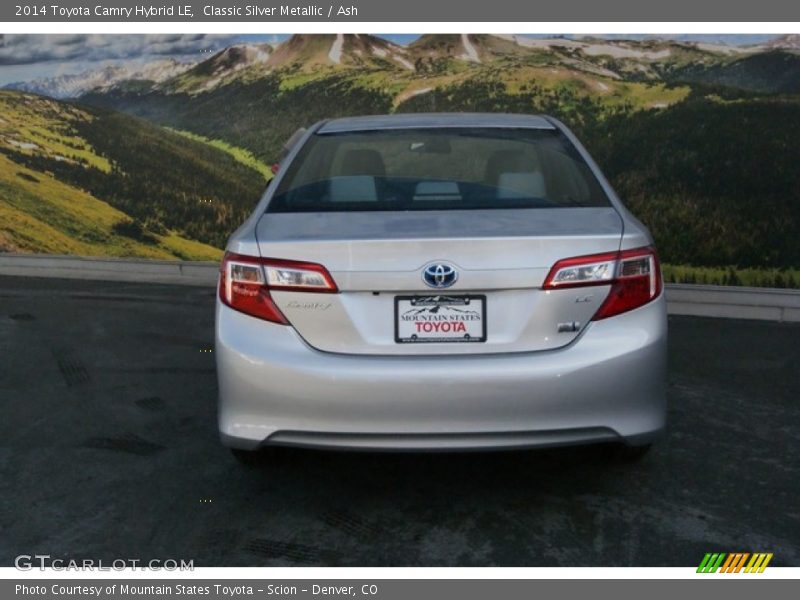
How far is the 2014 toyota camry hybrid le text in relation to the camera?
3.51 meters

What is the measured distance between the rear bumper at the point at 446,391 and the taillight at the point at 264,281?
0.19 feet

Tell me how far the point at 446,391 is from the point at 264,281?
0.78m

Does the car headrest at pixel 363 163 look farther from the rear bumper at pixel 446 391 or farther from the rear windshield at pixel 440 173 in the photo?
the rear bumper at pixel 446 391

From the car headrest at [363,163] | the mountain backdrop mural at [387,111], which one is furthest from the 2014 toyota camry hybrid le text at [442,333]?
the mountain backdrop mural at [387,111]

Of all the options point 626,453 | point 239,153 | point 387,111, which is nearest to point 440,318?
point 626,453

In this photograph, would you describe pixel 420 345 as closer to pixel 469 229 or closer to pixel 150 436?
pixel 469 229

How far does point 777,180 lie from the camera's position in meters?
8.34

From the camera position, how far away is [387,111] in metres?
10.1

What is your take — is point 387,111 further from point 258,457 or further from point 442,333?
point 442,333

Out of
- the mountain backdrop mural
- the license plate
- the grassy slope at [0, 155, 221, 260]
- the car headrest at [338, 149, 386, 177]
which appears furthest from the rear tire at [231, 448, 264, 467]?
the grassy slope at [0, 155, 221, 260]

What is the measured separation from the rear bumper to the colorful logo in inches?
19.4

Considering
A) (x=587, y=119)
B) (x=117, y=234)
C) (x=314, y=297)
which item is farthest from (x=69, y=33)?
(x=314, y=297)

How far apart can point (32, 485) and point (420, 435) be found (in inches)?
72.6

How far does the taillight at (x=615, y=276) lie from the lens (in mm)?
3541
